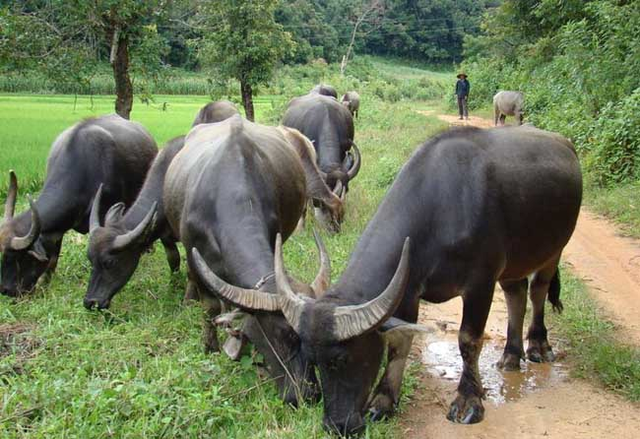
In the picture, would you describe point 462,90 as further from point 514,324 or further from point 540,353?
point 514,324

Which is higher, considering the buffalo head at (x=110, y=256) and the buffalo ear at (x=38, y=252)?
the buffalo head at (x=110, y=256)

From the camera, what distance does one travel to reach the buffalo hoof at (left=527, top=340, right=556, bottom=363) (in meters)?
5.52

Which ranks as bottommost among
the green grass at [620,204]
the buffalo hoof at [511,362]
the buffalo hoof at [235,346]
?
the buffalo hoof at [511,362]

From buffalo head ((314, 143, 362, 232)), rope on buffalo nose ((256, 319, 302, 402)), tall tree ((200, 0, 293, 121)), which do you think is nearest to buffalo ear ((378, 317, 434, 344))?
rope on buffalo nose ((256, 319, 302, 402))

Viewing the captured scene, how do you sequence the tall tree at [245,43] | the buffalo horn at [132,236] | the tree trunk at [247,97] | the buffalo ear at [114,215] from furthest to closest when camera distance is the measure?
the tree trunk at [247,97], the tall tree at [245,43], the buffalo ear at [114,215], the buffalo horn at [132,236]

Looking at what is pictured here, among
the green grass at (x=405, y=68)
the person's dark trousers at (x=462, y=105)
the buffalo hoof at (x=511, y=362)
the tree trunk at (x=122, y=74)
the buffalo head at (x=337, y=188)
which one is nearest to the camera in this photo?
the buffalo hoof at (x=511, y=362)

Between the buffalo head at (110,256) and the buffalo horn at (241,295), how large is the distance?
77.2 inches

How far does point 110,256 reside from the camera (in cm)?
627

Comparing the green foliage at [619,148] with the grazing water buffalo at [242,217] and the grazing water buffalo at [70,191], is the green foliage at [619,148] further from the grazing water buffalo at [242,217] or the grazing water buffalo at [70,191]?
the grazing water buffalo at [70,191]

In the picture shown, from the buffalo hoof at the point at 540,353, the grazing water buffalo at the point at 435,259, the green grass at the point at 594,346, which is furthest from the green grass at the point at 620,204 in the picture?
the grazing water buffalo at the point at 435,259

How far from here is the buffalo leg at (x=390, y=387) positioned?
453 cm

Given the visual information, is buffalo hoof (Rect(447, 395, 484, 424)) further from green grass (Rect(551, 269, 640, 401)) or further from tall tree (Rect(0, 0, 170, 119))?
tall tree (Rect(0, 0, 170, 119))

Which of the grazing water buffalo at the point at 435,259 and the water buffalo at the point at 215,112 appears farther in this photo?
the water buffalo at the point at 215,112

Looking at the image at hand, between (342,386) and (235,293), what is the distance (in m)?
0.95
